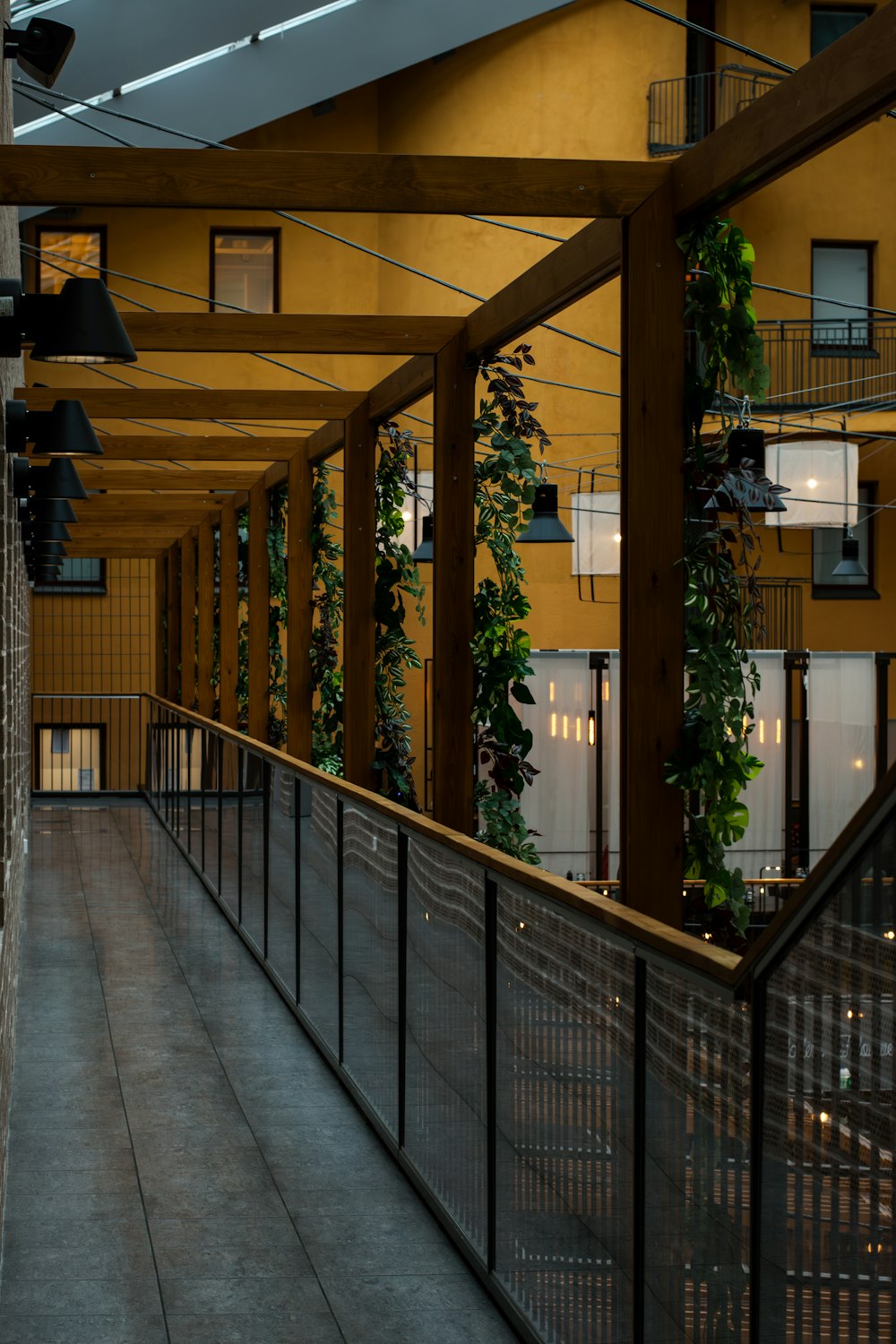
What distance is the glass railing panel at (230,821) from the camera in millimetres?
8461

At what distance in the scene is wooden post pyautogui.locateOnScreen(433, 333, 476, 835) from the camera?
6.24 metres

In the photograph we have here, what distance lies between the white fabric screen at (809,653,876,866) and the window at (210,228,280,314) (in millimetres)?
8465

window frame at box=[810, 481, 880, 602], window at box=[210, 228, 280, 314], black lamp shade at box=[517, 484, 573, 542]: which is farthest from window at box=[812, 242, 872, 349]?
black lamp shade at box=[517, 484, 573, 542]

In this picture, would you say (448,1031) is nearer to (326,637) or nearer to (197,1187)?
(197,1187)

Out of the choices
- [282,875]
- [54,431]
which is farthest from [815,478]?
[54,431]

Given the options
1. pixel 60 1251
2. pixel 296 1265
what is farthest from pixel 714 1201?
pixel 60 1251

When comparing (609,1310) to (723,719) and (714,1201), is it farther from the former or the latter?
(723,719)

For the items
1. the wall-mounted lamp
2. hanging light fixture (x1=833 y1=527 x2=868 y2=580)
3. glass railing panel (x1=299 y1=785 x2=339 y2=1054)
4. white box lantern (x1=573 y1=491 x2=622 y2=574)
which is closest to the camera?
the wall-mounted lamp

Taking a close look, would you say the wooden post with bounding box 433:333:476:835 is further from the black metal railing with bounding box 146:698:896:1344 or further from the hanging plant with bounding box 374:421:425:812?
the hanging plant with bounding box 374:421:425:812

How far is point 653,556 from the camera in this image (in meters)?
4.11

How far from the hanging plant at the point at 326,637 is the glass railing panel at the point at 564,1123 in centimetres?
635

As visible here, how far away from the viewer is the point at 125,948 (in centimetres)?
825

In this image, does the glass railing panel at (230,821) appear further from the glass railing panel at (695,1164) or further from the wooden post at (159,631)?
the wooden post at (159,631)

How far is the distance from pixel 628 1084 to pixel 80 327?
7.39 feet
